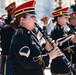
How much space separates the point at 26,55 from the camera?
384cm

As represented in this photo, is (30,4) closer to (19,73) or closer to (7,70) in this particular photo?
(19,73)

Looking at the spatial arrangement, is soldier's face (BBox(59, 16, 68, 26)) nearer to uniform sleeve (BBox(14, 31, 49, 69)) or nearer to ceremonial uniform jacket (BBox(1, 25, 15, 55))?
ceremonial uniform jacket (BBox(1, 25, 15, 55))

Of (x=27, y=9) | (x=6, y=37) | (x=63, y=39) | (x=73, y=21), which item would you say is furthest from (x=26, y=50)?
(x=6, y=37)

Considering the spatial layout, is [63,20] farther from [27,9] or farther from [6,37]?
[27,9]

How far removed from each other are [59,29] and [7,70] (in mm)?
1439

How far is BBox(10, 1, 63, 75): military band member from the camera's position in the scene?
385 centimetres

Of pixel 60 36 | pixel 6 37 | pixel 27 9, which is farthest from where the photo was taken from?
pixel 6 37

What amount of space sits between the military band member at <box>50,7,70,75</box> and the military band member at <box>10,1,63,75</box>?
1409 mm

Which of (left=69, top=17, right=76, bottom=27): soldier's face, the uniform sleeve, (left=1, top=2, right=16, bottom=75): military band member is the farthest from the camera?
(left=1, top=2, right=16, bottom=75): military band member

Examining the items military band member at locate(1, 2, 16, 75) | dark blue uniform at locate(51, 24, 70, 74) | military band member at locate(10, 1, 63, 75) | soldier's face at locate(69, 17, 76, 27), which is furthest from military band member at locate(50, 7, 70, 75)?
military band member at locate(10, 1, 63, 75)

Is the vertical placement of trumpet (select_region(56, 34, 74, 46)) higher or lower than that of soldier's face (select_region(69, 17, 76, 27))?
lower

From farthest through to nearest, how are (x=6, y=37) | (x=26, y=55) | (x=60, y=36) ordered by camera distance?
(x=6, y=37), (x=60, y=36), (x=26, y=55)

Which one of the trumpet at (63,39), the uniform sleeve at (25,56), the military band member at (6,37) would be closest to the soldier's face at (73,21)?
the trumpet at (63,39)

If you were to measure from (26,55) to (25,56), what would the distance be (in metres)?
0.01
